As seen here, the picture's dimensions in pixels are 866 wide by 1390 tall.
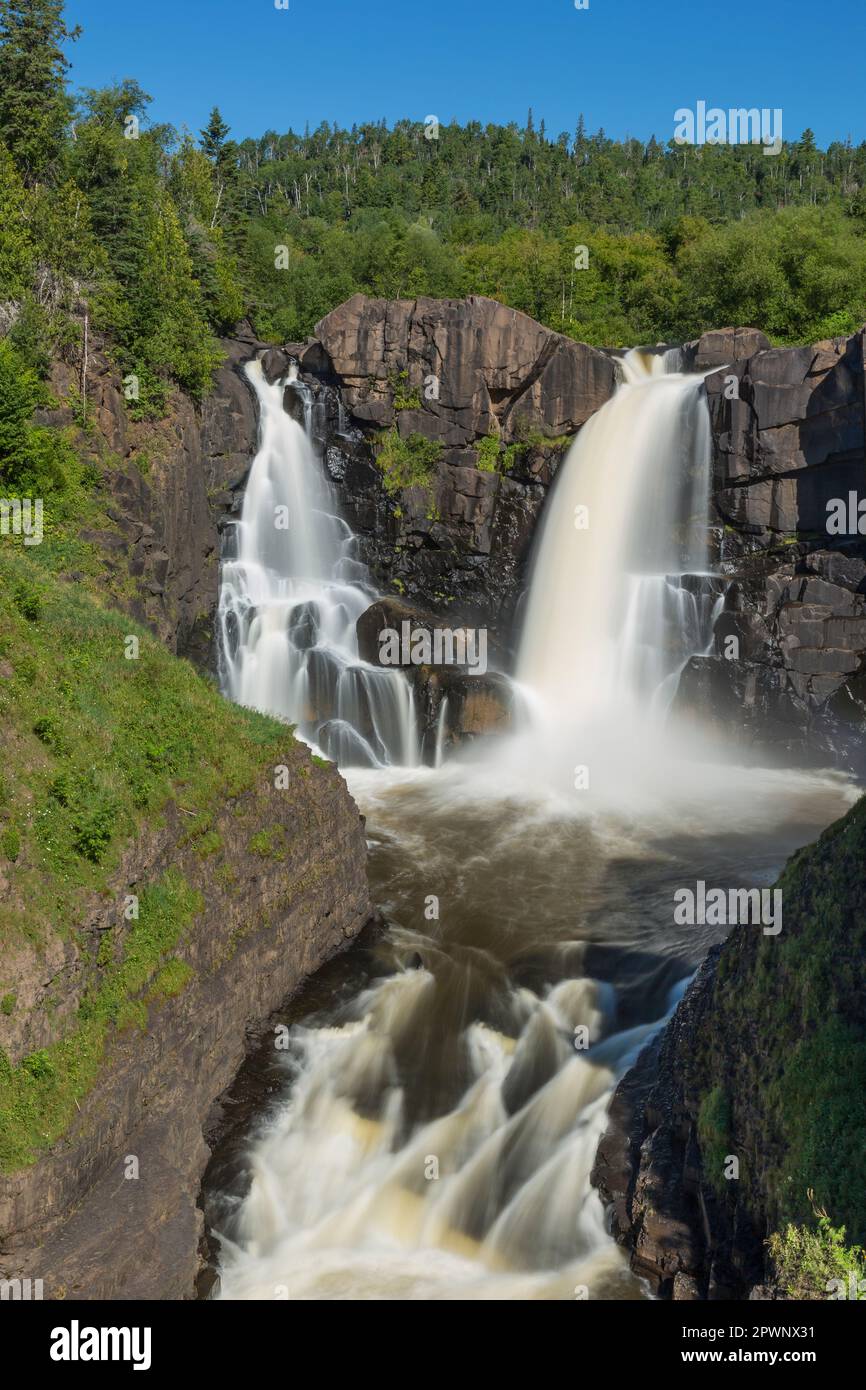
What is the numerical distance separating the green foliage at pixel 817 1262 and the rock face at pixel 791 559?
23.3 meters

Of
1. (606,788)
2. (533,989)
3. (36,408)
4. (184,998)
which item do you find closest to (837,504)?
(606,788)

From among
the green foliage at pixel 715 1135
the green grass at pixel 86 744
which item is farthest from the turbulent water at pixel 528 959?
the green grass at pixel 86 744

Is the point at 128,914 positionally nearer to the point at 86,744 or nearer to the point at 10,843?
the point at 10,843

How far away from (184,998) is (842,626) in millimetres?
24510

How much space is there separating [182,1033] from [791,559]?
25963 mm

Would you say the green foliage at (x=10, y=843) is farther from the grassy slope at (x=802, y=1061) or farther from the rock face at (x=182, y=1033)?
the grassy slope at (x=802, y=1061)

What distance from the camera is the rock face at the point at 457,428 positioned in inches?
1438

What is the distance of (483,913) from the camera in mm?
19703

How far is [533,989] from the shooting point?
16828 mm

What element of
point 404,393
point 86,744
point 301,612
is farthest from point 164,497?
point 86,744

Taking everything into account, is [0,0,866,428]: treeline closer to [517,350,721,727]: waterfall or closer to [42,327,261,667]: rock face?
[42,327,261,667]: rock face

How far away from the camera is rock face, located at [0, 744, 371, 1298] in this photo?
10.9 metres
